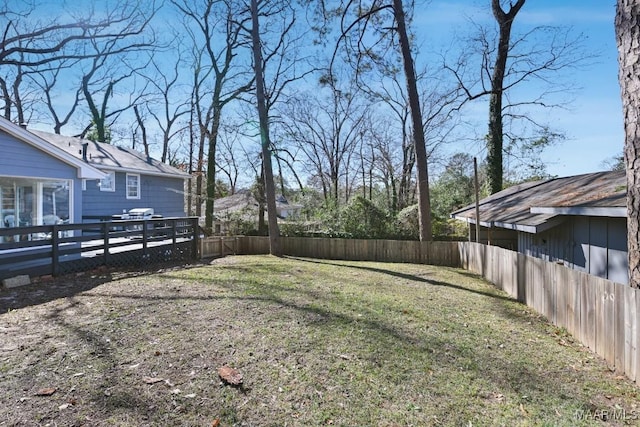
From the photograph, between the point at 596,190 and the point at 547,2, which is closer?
the point at 596,190

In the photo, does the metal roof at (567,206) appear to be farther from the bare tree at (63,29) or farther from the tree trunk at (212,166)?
the bare tree at (63,29)

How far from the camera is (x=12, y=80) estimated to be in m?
22.5

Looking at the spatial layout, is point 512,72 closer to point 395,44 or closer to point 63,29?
point 395,44

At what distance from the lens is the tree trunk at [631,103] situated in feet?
12.2

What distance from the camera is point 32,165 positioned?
9.21 meters

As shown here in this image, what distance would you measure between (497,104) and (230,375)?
16972 mm

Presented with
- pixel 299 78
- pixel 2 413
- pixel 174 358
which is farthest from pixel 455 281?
pixel 299 78

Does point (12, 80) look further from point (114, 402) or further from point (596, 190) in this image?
point (596, 190)

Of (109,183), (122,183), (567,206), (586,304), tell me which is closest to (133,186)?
(122,183)

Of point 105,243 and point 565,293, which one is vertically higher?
point 105,243

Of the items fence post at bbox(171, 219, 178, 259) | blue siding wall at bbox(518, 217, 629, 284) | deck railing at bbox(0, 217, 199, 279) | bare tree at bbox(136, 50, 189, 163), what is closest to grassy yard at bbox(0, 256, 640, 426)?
deck railing at bbox(0, 217, 199, 279)

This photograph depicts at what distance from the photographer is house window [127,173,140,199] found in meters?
17.6

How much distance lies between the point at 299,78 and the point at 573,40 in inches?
546

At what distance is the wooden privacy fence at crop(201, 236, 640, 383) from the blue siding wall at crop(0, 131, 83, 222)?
4536mm
